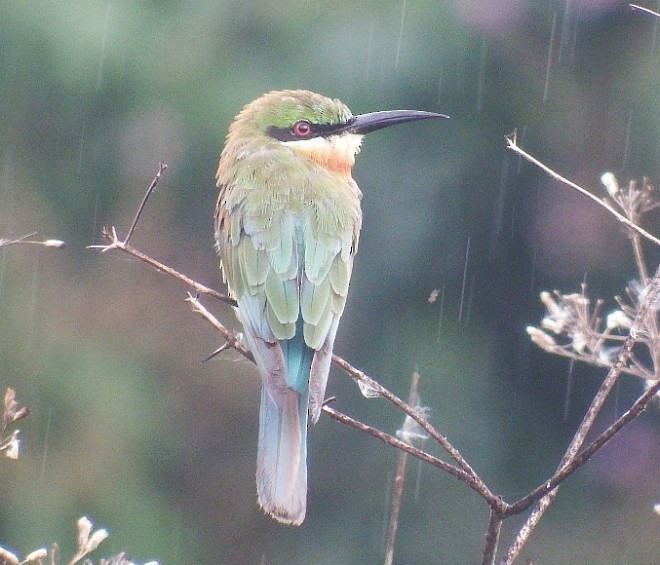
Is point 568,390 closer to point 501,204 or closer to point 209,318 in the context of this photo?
point 501,204

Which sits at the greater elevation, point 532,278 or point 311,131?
point 311,131

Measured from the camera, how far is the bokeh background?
15.5 feet

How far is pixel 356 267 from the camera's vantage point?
5.02 metres

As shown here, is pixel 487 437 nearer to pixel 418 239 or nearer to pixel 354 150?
pixel 418 239

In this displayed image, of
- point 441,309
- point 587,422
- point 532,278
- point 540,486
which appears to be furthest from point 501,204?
point 540,486

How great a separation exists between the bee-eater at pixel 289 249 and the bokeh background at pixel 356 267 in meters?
1.53

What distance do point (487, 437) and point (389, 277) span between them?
0.84 meters

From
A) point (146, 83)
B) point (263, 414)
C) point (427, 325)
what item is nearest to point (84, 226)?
point (146, 83)

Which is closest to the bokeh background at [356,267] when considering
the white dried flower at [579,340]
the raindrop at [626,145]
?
the raindrop at [626,145]

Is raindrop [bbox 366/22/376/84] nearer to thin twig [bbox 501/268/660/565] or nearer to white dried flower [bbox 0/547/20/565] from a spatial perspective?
thin twig [bbox 501/268/660/565]

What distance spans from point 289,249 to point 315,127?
63 centimetres

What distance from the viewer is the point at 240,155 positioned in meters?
3.08

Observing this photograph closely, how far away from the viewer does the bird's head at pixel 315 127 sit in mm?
3107

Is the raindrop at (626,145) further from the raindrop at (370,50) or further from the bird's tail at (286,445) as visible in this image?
the bird's tail at (286,445)
